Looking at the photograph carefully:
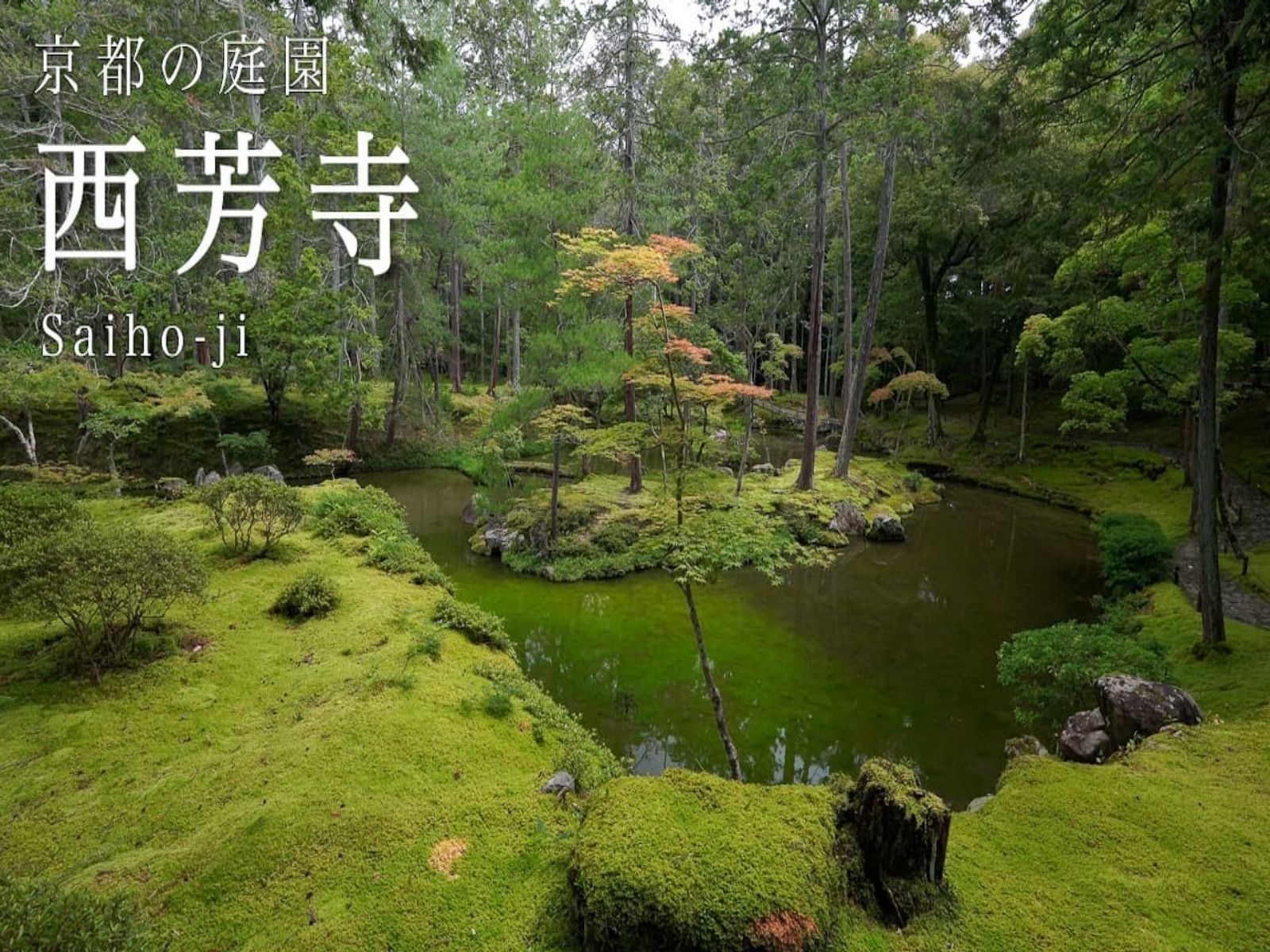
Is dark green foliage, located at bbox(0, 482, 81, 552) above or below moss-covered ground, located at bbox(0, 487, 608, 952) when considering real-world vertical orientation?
above

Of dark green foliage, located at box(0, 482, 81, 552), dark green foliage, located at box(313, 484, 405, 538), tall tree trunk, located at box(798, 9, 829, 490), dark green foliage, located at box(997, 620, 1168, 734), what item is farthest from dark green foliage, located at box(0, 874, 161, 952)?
tall tree trunk, located at box(798, 9, 829, 490)

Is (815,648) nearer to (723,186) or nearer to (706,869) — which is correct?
(706,869)

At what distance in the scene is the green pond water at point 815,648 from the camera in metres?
6.56

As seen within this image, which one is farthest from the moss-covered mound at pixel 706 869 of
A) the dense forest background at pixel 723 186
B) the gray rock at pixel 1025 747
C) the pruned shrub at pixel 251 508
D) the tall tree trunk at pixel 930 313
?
the tall tree trunk at pixel 930 313

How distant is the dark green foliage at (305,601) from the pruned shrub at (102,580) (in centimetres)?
128

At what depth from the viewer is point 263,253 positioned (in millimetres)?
16359

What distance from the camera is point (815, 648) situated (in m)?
8.94

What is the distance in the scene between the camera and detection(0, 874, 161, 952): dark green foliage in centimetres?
206

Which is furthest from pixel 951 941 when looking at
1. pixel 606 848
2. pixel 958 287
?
pixel 958 287

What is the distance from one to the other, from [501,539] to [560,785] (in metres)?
8.84

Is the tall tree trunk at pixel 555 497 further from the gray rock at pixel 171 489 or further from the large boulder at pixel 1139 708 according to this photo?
the large boulder at pixel 1139 708

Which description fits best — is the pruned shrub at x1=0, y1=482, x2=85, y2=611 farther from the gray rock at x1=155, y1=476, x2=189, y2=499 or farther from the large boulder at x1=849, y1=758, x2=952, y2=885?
the large boulder at x1=849, y1=758, x2=952, y2=885

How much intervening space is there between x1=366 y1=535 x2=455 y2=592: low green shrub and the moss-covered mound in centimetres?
622

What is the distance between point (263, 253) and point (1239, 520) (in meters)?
23.7
